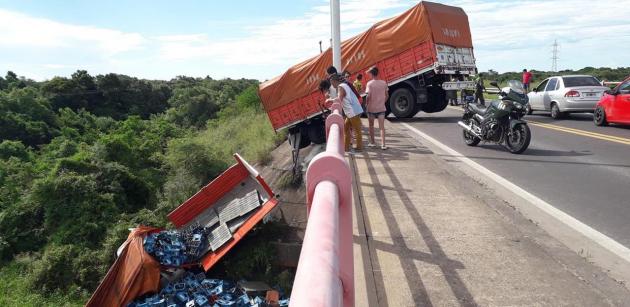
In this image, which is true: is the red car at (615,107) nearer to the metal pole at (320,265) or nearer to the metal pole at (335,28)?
the metal pole at (335,28)

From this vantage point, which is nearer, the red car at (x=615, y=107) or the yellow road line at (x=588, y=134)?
the yellow road line at (x=588, y=134)

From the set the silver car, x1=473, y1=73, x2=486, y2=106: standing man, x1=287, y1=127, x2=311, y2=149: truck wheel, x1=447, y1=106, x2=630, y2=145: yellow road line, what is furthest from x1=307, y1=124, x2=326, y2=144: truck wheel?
the silver car

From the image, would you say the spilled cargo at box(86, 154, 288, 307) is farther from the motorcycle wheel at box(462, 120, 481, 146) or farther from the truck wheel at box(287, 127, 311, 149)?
the motorcycle wheel at box(462, 120, 481, 146)

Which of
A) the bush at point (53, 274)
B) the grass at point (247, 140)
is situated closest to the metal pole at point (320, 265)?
the grass at point (247, 140)

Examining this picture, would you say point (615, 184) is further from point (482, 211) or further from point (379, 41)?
point (379, 41)

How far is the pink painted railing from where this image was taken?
Answer: 3.12 feet

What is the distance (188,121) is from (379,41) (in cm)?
4207

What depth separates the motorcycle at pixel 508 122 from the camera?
9.65 metres

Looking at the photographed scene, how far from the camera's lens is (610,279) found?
358 cm

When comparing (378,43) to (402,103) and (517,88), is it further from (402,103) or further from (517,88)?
(517,88)

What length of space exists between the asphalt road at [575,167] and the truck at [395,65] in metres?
2.22

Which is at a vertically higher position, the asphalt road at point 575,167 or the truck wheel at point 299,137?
the truck wheel at point 299,137

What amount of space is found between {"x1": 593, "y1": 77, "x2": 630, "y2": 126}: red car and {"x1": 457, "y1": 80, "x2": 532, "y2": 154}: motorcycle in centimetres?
455

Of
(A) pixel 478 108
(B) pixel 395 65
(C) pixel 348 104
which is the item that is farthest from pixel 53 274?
(A) pixel 478 108
